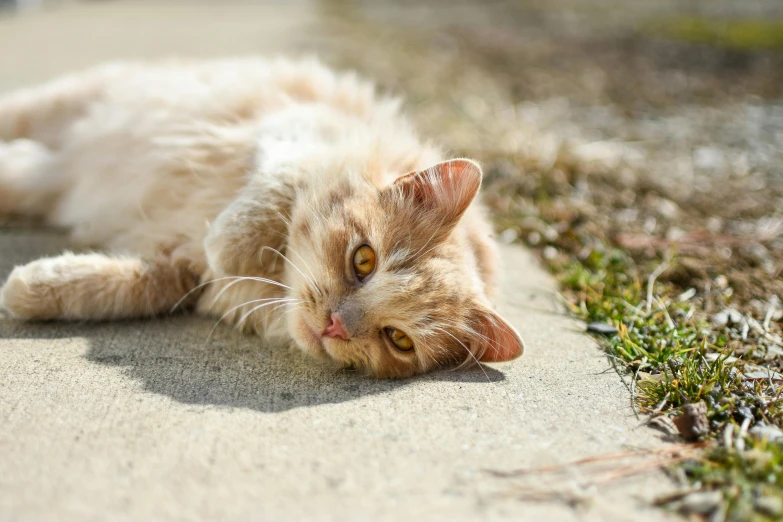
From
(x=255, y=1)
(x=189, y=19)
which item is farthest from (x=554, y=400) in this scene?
(x=255, y=1)

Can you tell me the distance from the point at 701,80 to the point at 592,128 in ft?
6.74

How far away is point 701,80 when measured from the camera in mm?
6023

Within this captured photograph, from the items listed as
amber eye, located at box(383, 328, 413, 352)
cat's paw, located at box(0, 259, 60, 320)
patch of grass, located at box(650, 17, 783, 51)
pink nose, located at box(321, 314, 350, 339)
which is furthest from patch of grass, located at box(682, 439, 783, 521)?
patch of grass, located at box(650, 17, 783, 51)

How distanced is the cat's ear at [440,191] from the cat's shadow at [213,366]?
508 millimetres

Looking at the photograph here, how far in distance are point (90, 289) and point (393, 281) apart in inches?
39.1

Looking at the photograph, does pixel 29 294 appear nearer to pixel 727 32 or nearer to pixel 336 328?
pixel 336 328

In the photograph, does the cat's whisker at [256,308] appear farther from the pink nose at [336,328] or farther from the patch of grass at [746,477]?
the patch of grass at [746,477]

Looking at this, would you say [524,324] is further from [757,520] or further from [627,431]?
[757,520]

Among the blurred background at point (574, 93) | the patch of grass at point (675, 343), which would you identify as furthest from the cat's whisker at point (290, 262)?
the blurred background at point (574, 93)

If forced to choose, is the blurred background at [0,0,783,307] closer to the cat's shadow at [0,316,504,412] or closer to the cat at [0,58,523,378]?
the cat at [0,58,523,378]

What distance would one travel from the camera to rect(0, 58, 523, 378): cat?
6.30ft

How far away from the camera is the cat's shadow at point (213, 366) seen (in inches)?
68.0

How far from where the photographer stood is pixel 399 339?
6.36 ft

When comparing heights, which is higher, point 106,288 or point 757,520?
point 757,520
